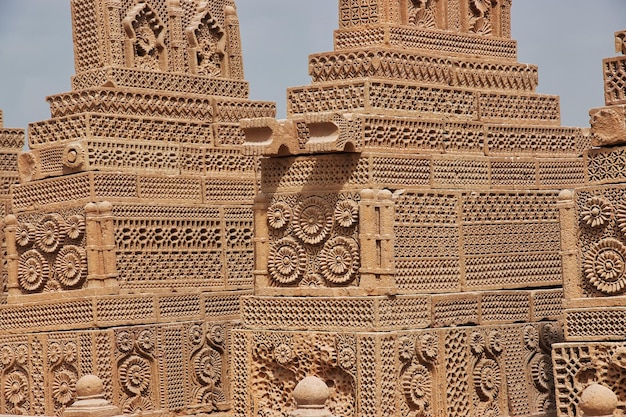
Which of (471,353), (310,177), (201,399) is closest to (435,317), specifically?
(471,353)

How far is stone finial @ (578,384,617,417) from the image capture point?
50.7 ft

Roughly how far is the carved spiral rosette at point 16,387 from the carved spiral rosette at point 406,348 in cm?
522

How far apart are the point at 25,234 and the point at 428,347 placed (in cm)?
556

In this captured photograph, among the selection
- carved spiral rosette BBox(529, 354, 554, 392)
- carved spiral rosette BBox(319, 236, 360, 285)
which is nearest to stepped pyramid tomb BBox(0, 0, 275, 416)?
carved spiral rosette BBox(319, 236, 360, 285)

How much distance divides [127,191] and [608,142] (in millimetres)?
6497

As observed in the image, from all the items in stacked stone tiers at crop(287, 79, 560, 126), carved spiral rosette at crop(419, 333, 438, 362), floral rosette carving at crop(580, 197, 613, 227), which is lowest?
carved spiral rosette at crop(419, 333, 438, 362)

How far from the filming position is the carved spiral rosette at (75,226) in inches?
805

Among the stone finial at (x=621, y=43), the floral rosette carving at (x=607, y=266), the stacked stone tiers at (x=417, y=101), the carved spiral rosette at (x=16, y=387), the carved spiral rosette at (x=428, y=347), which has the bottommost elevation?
the carved spiral rosette at (x=16, y=387)

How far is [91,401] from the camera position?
734 inches

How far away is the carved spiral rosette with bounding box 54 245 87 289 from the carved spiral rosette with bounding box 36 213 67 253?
135 millimetres

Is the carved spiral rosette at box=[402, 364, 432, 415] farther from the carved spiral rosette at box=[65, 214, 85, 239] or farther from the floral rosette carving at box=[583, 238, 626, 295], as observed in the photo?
the carved spiral rosette at box=[65, 214, 85, 239]

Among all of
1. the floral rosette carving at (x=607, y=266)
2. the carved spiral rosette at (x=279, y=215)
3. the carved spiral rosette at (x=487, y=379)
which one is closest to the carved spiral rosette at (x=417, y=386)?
the carved spiral rosette at (x=487, y=379)

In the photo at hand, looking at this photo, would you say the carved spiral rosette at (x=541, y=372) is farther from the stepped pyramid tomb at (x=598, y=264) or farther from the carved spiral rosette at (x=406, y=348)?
the stepped pyramid tomb at (x=598, y=264)

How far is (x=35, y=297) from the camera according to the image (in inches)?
821
